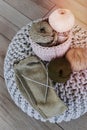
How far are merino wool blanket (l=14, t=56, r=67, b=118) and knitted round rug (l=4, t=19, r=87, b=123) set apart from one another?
0.03 metres

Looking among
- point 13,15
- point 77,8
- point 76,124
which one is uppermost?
point 13,15

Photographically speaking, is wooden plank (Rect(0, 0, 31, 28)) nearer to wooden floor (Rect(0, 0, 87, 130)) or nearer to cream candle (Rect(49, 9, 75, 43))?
wooden floor (Rect(0, 0, 87, 130))

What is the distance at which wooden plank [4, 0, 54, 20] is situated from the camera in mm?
1346

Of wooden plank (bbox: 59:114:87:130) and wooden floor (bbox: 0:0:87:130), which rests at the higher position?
wooden floor (bbox: 0:0:87:130)

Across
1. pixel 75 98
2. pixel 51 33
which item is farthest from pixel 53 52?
pixel 75 98

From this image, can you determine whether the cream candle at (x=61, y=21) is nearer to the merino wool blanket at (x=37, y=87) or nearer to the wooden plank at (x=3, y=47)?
the merino wool blanket at (x=37, y=87)

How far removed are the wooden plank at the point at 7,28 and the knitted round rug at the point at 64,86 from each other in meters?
0.29

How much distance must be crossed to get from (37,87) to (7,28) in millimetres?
510

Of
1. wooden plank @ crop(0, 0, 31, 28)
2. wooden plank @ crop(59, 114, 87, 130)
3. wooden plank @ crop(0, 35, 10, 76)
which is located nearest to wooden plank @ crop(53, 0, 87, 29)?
wooden plank @ crop(0, 0, 31, 28)

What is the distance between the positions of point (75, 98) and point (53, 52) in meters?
0.16

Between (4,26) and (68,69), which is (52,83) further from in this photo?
(4,26)

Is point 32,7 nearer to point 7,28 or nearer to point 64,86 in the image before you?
point 7,28

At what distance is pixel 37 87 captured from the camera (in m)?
0.89

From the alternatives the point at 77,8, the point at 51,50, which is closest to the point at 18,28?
the point at 77,8
